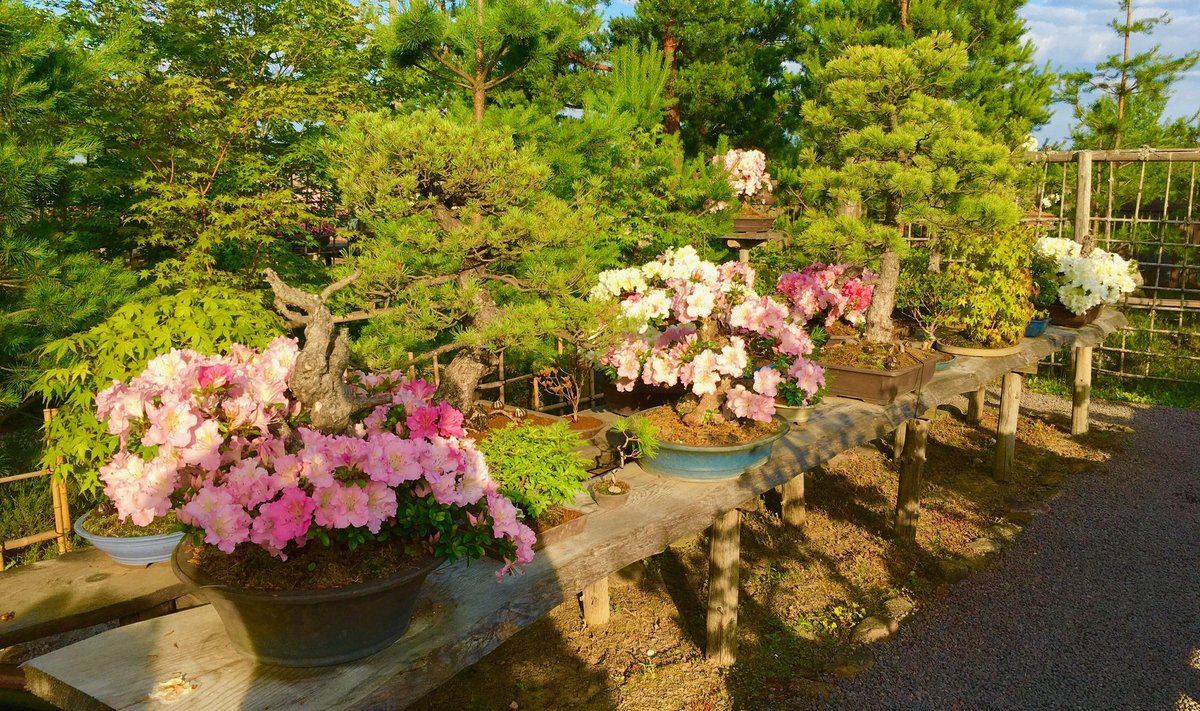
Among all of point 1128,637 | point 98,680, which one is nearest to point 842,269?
point 1128,637

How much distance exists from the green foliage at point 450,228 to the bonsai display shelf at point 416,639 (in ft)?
2.23

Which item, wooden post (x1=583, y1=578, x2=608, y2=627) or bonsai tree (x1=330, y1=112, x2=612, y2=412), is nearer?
bonsai tree (x1=330, y1=112, x2=612, y2=412)

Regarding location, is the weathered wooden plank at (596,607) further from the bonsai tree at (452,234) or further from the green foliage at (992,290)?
the green foliage at (992,290)

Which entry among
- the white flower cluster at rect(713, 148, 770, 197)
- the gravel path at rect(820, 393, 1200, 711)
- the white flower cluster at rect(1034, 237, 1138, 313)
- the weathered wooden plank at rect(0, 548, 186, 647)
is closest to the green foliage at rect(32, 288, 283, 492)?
the weathered wooden plank at rect(0, 548, 186, 647)

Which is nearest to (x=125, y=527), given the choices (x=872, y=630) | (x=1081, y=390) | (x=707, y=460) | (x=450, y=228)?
(x=450, y=228)

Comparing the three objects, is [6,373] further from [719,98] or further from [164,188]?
[719,98]

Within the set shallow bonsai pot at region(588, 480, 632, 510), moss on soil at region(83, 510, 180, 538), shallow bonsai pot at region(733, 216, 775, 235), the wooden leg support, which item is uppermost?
shallow bonsai pot at region(733, 216, 775, 235)

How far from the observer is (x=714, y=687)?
126 inches

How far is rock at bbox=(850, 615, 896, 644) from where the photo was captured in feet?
11.6

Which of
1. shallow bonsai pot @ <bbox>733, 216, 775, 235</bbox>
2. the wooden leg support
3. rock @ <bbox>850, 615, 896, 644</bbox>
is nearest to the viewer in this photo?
rock @ <bbox>850, 615, 896, 644</bbox>

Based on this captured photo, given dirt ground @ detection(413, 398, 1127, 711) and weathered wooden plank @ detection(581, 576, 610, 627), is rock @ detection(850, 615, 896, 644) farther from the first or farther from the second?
weathered wooden plank @ detection(581, 576, 610, 627)

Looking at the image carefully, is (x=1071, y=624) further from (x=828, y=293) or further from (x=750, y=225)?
(x=750, y=225)

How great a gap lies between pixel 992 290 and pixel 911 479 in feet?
4.30

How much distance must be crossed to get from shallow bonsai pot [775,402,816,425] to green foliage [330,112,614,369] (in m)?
1.19
